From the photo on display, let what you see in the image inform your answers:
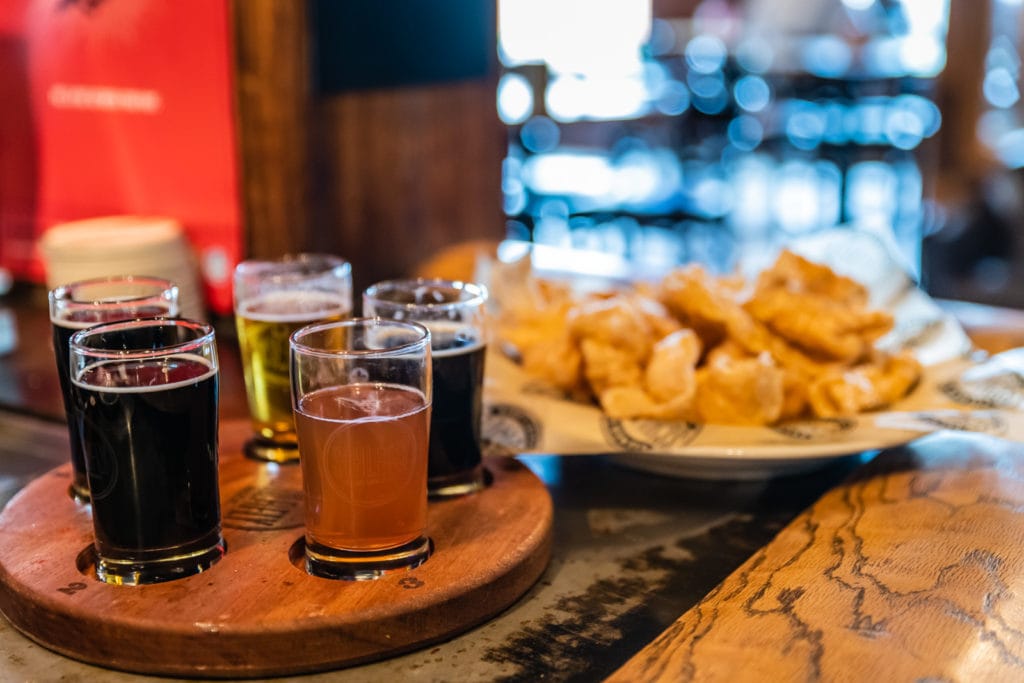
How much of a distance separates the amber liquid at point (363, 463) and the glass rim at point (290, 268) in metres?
0.39

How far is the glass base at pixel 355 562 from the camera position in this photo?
1020 millimetres

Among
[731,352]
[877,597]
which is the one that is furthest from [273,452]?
[877,597]

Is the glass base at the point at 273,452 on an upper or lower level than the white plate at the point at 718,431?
lower

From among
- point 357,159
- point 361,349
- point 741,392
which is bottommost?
point 741,392

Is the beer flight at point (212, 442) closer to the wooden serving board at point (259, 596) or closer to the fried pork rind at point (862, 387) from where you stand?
the wooden serving board at point (259, 596)

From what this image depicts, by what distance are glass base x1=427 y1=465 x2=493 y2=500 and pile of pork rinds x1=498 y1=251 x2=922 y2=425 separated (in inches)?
8.6

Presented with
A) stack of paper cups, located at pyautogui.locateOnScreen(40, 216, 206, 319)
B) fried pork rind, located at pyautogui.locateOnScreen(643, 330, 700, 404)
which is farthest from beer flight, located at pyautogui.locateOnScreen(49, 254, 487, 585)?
stack of paper cups, located at pyautogui.locateOnScreen(40, 216, 206, 319)

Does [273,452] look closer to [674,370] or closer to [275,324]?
[275,324]

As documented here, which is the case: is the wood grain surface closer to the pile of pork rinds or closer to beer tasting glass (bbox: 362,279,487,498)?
the pile of pork rinds

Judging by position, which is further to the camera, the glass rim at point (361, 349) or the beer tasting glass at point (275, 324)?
the beer tasting glass at point (275, 324)

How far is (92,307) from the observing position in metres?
1.24

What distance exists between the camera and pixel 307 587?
1001 mm

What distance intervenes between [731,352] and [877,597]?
50cm

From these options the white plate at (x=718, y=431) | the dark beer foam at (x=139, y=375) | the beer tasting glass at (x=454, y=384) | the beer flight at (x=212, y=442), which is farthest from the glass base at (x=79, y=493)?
the white plate at (x=718, y=431)
